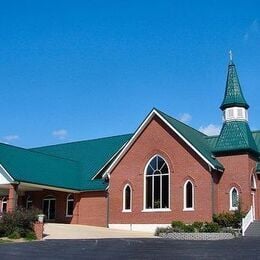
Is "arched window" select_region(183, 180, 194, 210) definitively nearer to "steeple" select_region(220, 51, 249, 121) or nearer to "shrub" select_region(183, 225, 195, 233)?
"shrub" select_region(183, 225, 195, 233)

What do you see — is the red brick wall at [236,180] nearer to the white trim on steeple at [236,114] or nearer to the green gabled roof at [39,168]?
the white trim on steeple at [236,114]

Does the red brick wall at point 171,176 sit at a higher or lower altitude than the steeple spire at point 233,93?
lower

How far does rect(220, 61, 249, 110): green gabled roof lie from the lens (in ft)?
124

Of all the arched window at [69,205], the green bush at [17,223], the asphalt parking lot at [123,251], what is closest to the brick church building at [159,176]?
the arched window at [69,205]

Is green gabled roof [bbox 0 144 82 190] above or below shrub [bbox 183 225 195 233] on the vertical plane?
above

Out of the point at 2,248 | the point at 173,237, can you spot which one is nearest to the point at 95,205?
the point at 173,237

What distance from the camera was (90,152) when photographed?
4500cm

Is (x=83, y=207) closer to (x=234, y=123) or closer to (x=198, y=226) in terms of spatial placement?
(x=198, y=226)

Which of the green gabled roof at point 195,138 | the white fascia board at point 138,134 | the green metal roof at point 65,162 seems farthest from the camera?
the green metal roof at point 65,162

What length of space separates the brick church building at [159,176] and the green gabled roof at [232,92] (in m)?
0.07

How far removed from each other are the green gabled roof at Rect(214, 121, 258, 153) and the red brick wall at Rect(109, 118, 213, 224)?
2.43 metres

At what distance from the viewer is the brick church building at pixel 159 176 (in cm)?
3469

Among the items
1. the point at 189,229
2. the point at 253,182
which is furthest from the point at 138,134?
the point at 189,229

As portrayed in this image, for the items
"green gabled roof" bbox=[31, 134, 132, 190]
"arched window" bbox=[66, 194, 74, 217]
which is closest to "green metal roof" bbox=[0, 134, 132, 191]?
"green gabled roof" bbox=[31, 134, 132, 190]
